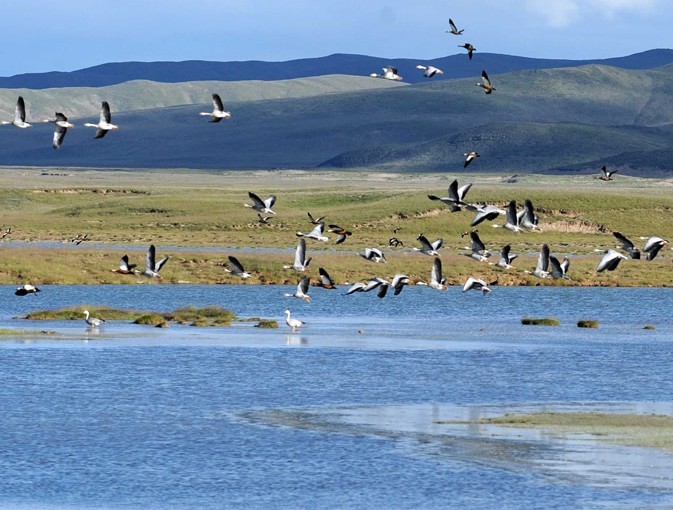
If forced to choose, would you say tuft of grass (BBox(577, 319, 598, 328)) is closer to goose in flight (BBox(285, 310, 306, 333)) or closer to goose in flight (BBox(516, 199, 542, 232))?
goose in flight (BBox(285, 310, 306, 333))

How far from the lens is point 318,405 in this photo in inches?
1702

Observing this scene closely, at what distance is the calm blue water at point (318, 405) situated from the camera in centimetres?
3103

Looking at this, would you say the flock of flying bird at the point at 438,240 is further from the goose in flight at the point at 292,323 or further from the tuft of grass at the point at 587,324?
the tuft of grass at the point at 587,324

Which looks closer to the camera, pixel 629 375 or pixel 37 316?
pixel 629 375

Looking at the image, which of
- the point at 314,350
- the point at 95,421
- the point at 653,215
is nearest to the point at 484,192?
the point at 653,215

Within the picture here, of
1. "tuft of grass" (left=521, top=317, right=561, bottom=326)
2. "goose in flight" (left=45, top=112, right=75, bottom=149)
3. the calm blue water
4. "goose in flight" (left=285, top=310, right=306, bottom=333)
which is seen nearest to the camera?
Result: the calm blue water

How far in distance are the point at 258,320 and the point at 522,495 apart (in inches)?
1483

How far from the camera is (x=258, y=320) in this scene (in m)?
67.4

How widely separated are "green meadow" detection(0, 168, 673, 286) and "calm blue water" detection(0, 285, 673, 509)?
8.76m

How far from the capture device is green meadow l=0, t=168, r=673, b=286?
281 feet

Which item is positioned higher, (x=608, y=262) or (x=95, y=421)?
(x=608, y=262)

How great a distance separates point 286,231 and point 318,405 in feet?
260

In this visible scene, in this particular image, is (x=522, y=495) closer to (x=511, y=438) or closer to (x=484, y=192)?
(x=511, y=438)

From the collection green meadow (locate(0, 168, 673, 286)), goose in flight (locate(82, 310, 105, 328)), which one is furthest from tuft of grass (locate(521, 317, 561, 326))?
goose in flight (locate(82, 310, 105, 328))
